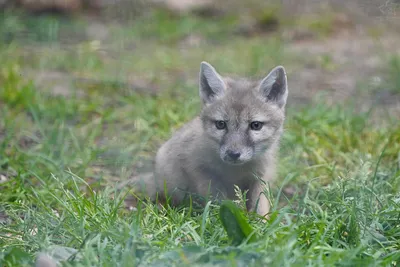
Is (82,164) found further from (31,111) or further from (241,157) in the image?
(241,157)

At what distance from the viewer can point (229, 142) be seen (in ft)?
14.7

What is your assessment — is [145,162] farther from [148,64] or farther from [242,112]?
[148,64]

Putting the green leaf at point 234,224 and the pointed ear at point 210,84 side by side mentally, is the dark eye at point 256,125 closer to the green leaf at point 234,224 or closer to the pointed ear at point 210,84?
the pointed ear at point 210,84

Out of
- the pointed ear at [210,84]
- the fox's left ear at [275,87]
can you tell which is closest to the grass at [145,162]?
the fox's left ear at [275,87]

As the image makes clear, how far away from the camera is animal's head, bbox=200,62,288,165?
4504 millimetres

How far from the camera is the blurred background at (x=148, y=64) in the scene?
6020 mm

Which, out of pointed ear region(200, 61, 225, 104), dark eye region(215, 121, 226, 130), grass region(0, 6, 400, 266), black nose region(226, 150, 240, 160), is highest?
pointed ear region(200, 61, 225, 104)

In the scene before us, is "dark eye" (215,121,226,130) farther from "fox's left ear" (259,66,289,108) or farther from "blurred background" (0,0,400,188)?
"blurred background" (0,0,400,188)

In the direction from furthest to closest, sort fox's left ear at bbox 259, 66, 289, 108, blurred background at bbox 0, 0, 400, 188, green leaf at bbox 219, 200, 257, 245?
blurred background at bbox 0, 0, 400, 188 → fox's left ear at bbox 259, 66, 289, 108 → green leaf at bbox 219, 200, 257, 245


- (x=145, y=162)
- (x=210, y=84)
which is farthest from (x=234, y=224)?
(x=145, y=162)

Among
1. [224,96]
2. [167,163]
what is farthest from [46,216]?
[224,96]

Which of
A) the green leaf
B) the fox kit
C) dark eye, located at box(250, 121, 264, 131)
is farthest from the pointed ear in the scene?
the green leaf

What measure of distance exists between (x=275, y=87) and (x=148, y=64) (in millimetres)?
4370

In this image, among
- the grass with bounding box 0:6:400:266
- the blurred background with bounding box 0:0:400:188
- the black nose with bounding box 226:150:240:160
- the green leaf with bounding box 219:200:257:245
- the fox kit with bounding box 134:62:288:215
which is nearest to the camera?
the grass with bounding box 0:6:400:266
